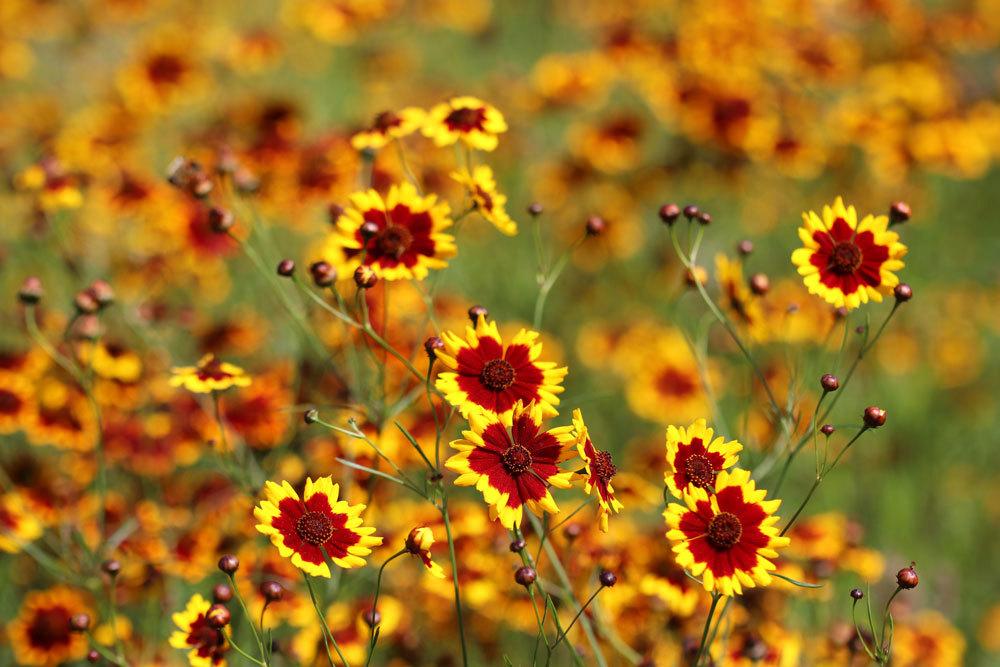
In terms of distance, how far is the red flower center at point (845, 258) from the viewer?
1903 millimetres

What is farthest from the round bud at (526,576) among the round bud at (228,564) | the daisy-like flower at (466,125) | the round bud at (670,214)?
the daisy-like flower at (466,125)

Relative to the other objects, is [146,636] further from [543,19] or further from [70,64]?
[543,19]

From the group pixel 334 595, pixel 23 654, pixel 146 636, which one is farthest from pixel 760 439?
pixel 23 654

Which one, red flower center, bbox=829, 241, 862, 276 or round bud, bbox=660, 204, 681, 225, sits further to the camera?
round bud, bbox=660, 204, 681, 225

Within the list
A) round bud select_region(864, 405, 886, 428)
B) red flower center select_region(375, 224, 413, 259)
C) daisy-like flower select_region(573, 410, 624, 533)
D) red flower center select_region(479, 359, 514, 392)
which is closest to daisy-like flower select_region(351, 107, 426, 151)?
red flower center select_region(375, 224, 413, 259)

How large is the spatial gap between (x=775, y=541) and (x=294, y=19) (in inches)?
169

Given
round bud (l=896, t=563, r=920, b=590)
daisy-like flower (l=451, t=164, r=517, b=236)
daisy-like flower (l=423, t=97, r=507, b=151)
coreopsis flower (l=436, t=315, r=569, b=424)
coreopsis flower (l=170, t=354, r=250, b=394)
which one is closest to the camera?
round bud (l=896, t=563, r=920, b=590)

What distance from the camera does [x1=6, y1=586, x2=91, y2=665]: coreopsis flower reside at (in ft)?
7.97

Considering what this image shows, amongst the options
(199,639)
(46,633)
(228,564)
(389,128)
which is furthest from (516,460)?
(46,633)

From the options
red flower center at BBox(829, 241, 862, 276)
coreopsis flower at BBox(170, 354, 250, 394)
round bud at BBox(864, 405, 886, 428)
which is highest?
red flower center at BBox(829, 241, 862, 276)

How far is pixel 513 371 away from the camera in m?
1.80

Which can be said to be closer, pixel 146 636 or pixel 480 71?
pixel 146 636

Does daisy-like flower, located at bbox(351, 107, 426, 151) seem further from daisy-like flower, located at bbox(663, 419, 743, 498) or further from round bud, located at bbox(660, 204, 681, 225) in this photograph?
daisy-like flower, located at bbox(663, 419, 743, 498)

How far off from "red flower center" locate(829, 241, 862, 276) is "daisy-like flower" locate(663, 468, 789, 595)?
21.5 inches
